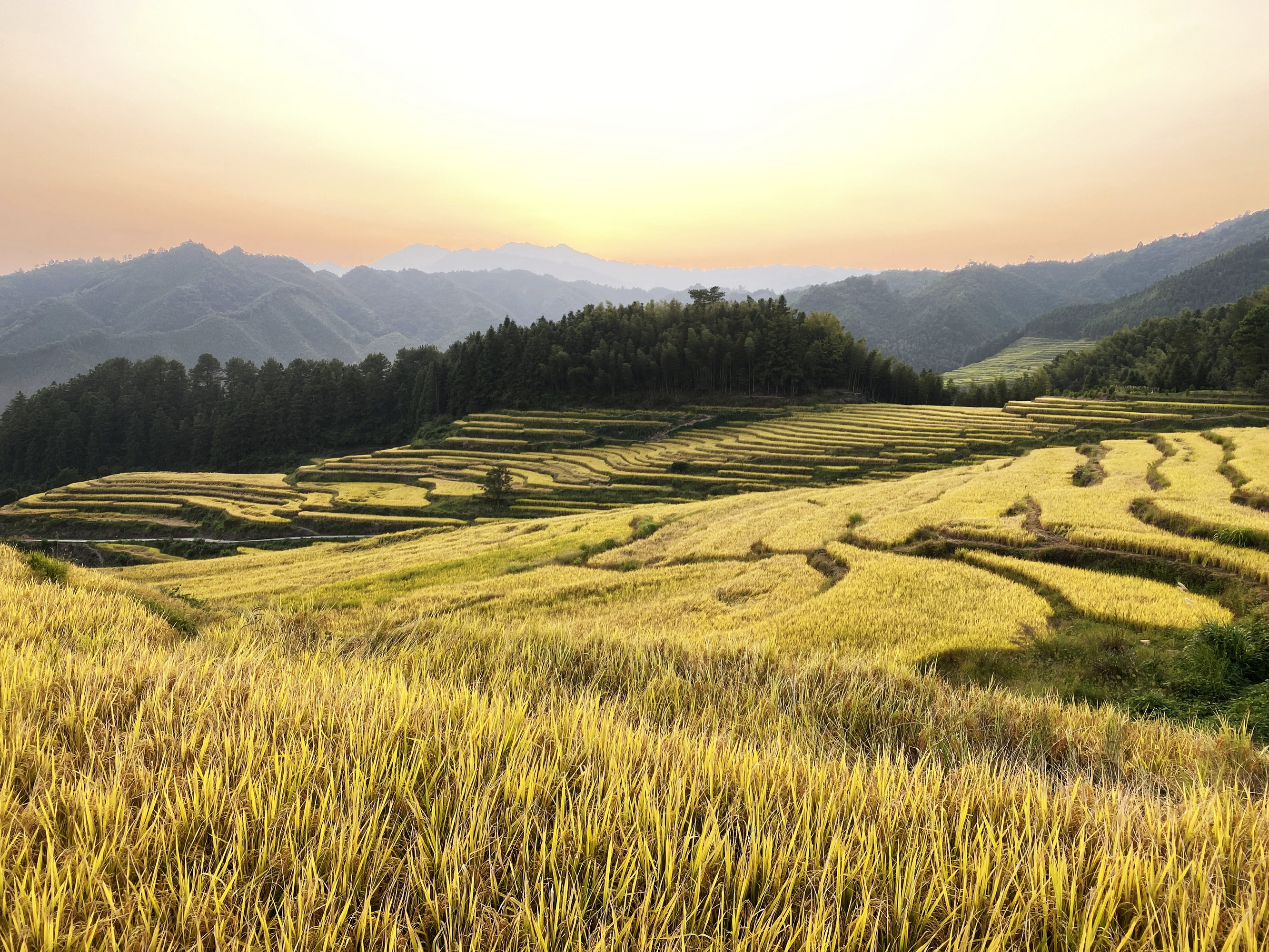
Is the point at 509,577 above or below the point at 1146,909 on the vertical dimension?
below

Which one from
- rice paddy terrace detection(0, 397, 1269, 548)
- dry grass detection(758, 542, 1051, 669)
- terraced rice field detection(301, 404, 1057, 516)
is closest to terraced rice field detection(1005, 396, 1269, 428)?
rice paddy terrace detection(0, 397, 1269, 548)

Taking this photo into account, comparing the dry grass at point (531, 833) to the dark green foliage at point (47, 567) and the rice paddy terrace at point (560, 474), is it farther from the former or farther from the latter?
the rice paddy terrace at point (560, 474)

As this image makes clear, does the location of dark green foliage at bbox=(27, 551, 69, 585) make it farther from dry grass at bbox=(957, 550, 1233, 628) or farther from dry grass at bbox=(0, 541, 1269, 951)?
dry grass at bbox=(957, 550, 1233, 628)

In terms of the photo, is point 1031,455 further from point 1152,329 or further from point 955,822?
point 1152,329

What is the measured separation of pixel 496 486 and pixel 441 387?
56757mm

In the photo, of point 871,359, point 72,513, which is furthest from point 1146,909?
point 871,359

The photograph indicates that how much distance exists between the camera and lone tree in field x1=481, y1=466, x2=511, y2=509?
42250 mm

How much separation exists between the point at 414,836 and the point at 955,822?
6.38 ft

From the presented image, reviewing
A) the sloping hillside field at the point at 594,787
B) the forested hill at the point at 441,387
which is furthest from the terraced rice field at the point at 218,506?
the sloping hillside field at the point at 594,787

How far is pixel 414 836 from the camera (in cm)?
177

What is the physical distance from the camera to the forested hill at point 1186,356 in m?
58.4

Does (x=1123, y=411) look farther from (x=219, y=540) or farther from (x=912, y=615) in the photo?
(x=219, y=540)

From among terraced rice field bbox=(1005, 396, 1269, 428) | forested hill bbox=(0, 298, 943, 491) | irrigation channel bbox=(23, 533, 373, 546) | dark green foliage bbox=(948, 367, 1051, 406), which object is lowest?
irrigation channel bbox=(23, 533, 373, 546)

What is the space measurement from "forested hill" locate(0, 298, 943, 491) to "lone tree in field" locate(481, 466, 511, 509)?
43402 millimetres
